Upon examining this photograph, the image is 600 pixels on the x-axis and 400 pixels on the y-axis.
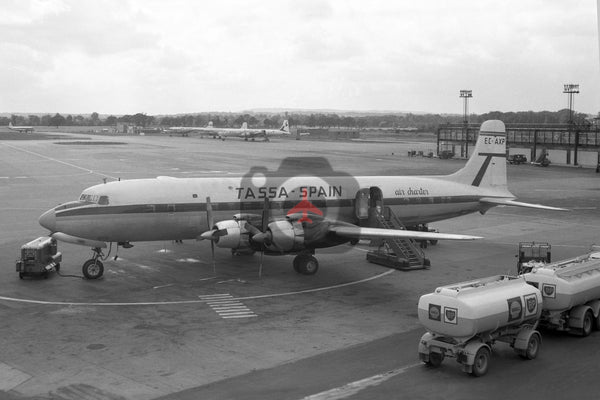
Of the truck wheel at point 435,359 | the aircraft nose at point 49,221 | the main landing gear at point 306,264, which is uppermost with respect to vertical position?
the aircraft nose at point 49,221

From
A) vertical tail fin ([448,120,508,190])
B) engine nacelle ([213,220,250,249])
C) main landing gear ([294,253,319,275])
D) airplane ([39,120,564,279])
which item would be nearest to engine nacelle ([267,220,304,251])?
airplane ([39,120,564,279])

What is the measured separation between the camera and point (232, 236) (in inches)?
975

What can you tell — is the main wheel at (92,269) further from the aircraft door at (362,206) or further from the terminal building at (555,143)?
the terminal building at (555,143)

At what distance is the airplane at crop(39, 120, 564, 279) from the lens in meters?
25.2

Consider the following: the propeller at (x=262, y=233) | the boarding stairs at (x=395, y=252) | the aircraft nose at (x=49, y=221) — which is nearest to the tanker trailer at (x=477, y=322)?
the propeller at (x=262, y=233)

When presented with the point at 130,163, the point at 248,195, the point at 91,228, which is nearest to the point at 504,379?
the point at 248,195

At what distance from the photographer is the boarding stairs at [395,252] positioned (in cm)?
2816

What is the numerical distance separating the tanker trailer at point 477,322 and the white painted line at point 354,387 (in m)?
1.03

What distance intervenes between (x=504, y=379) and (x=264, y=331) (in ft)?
24.5

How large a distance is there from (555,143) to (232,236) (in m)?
75.6

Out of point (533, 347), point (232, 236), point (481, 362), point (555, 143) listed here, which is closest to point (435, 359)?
point (481, 362)

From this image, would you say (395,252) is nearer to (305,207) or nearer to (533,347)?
(305,207)

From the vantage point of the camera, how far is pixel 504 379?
15695 mm

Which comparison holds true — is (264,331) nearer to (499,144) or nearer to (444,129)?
(499,144)
